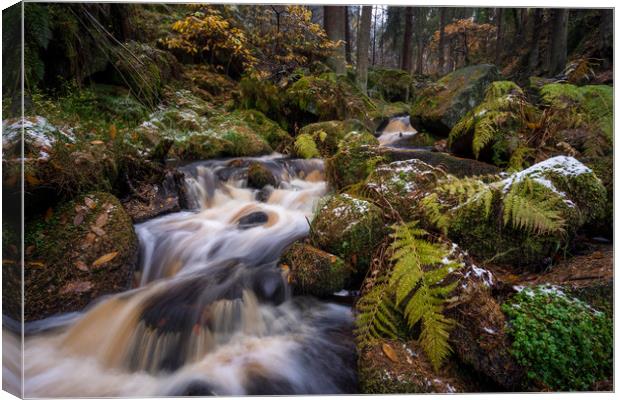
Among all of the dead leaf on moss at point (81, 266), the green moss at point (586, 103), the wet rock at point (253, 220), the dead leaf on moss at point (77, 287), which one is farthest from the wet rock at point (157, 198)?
the green moss at point (586, 103)

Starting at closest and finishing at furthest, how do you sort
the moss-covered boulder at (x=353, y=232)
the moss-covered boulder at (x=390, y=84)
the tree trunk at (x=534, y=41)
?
the moss-covered boulder at (x=353, y=232) < the tree trunk at (x=534, y=41) < the moss-covered boulder at (x=390, y=84)

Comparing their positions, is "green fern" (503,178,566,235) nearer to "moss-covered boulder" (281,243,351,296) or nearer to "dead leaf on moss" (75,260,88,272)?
"moss-covered boulder" (281,243,351,296)

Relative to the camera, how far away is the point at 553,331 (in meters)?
1.68

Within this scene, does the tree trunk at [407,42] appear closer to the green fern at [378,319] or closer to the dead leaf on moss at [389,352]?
the green fern at [378,319]

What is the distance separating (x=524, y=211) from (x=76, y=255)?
125 inches

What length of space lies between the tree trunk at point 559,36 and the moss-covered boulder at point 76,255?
157 inches

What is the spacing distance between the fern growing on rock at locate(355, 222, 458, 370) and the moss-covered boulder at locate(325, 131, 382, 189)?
1.49 m

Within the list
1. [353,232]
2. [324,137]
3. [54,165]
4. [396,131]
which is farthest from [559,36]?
[54,165]

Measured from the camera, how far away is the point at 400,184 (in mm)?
A: 2881

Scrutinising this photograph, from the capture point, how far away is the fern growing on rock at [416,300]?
1.79m

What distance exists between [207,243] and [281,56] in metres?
4.05

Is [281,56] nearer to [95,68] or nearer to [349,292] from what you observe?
[95,68]

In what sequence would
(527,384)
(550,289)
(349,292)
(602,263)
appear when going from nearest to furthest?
(527,384) < (550,289) < (602,263) < (349,292)

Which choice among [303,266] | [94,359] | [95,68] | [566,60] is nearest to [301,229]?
[303,266]
